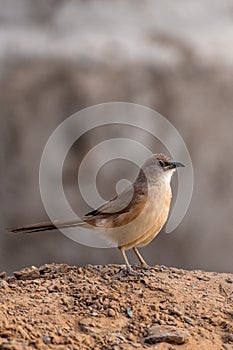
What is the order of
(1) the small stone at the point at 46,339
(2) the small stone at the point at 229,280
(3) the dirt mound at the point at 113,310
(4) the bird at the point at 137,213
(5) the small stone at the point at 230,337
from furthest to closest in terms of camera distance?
(2) the small stone at the point at 229,280 → (4) the bird at the point at 137,213 → (5) the small stone at the point at 230,337 → (3) the dirt mound at the point at 113,310 → (1) the small stone at the point at 46,339

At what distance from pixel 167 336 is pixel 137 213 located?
1430 mm

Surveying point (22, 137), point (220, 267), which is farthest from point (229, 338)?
point (22, 137)

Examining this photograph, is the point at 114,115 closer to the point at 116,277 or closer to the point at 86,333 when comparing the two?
the point at 116,277

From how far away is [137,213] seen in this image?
5.90 metres

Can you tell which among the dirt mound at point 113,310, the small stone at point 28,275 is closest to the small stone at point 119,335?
the dirt mound at point 113,310

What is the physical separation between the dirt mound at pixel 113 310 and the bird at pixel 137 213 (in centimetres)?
30

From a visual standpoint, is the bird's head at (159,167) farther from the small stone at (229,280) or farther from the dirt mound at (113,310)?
the small stone at (229,280)

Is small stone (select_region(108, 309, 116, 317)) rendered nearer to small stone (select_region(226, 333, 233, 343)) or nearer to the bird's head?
small stone (select_region(226, 333, 233, 343))

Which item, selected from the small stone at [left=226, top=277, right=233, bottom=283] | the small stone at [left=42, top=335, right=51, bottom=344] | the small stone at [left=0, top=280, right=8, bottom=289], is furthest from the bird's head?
the small stone at [left=42, top=335, right=51, bottom=344]

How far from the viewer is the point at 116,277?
221 inches

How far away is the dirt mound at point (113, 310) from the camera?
456cm

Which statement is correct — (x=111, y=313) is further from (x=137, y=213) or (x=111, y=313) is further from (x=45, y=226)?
(x=45, y=226)

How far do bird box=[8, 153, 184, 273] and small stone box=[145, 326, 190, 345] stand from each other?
0.99m

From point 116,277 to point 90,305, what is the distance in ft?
1.98
